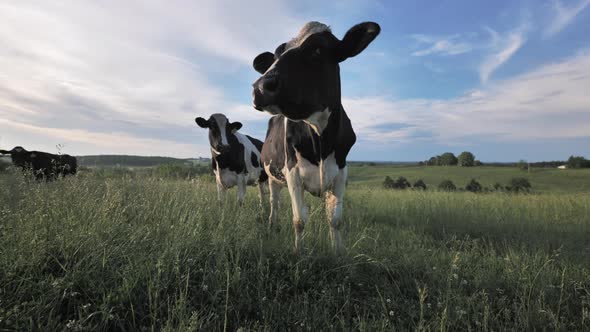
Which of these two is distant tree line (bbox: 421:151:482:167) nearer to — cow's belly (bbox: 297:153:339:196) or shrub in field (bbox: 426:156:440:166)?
shrub in field (bbox: 426:156:440:166)

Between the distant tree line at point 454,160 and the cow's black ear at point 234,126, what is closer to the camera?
the cow's black ear at point 234,126

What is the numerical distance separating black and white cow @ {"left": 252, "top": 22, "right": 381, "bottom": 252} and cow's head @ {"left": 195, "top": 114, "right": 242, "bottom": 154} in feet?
12.5

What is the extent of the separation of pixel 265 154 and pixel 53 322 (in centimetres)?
397

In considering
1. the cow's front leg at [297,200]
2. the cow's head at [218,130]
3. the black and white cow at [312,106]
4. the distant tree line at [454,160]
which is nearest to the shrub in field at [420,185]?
the cow's head at [218,130]

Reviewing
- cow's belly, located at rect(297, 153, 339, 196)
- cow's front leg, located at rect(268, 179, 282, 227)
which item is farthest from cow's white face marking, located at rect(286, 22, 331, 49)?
cow's front leg, located at rect(268, 179, 282, 227)

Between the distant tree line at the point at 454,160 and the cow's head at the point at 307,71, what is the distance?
52038 mm

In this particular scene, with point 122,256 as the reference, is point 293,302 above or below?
below

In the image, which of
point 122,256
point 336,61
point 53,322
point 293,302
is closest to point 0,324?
point 53,322

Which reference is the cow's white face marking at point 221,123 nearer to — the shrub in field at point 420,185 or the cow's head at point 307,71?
the cow's head at point 307,71

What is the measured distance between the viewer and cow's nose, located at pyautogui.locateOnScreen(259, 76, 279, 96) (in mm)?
2254

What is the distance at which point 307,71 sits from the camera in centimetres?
262

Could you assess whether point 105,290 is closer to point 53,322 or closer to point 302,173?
point 53,322

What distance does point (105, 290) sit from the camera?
81.4 inches

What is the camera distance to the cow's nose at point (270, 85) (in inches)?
88.7
